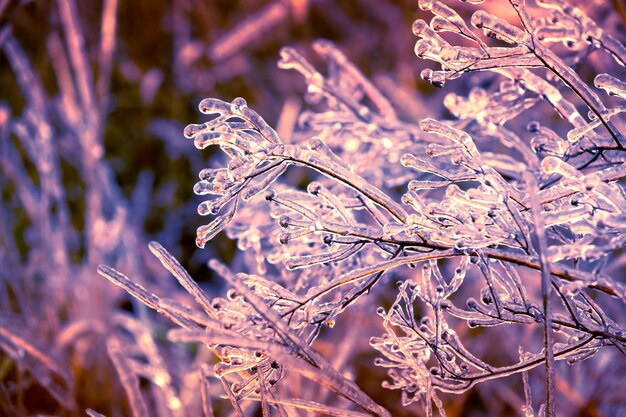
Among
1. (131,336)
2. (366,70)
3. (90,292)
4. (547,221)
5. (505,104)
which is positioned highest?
(366,70)

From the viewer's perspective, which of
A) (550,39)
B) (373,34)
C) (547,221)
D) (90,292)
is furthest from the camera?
(373,34)

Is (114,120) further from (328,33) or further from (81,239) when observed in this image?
(328,33)

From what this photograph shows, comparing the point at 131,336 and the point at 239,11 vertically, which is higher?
the point at 239,11

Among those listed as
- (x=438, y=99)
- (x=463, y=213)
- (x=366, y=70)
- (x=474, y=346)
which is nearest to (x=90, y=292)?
(x=474, y=346)

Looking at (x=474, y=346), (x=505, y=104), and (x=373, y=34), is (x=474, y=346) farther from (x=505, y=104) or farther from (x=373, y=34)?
(x=373, y=34)

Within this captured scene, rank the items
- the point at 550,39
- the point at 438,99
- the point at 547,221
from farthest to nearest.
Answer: the point at 438,99, the point at 550,39, the point at 547,221

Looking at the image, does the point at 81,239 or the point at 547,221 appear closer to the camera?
the point at 547,221
